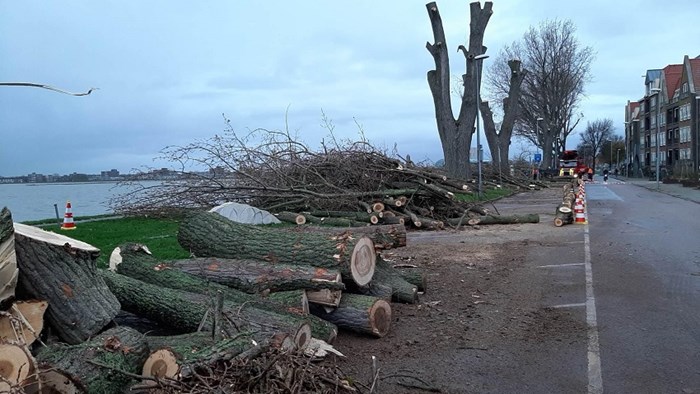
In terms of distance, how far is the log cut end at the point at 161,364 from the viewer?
409cm

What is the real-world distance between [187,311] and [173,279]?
84 centimetres

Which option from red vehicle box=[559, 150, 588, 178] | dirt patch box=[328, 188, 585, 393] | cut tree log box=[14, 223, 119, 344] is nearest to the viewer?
cut tree log box=[14, 223, 119, 344]

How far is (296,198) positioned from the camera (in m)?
17.4

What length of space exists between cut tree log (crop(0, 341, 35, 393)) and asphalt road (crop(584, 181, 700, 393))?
3.91 m

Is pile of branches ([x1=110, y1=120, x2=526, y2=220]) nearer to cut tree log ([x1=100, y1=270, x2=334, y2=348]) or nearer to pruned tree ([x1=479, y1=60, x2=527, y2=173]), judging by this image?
cut tree log ([x1=100, y1=270, x2=334, y2=348])

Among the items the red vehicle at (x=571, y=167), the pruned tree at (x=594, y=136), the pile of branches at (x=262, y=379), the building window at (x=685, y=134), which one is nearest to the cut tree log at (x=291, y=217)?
the pile of branches at (x=262, y=379)

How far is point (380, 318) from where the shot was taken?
6.11 metres

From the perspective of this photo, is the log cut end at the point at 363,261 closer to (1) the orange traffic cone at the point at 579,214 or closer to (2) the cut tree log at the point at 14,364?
(2) the cut tree log at the point at 14,364

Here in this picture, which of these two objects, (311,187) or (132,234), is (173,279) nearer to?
(132,234)

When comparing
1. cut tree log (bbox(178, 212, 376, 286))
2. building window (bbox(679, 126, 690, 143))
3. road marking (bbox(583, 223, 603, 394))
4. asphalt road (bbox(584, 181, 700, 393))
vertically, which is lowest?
asphalt road (bbox(584, 181, 700, 393))

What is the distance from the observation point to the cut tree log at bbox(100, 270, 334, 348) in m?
5.04

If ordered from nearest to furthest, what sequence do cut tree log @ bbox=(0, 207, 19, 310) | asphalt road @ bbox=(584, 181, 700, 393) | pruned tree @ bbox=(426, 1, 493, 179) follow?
1. cut tree log @ bbox=(0, 207, 19, 310)
2. asphalt road @ bbox=(584, 181, 700, 393)
3. pruned tree @ bbox=(426, 1, 493, 179)

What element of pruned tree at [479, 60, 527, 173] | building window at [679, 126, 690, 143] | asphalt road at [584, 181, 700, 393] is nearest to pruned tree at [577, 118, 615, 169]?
building window at [679, 126, 690, 143]

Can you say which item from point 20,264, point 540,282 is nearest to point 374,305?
point 20,264
